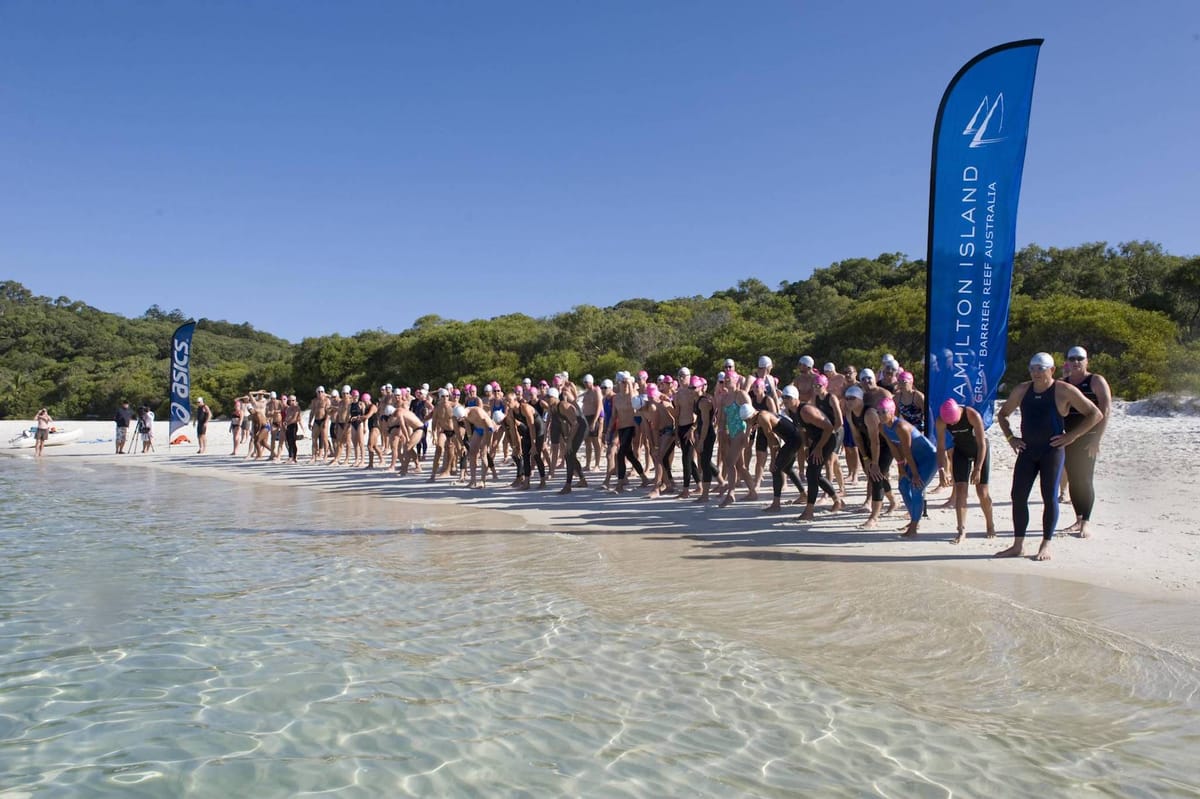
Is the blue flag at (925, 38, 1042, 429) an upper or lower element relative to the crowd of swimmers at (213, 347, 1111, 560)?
upper

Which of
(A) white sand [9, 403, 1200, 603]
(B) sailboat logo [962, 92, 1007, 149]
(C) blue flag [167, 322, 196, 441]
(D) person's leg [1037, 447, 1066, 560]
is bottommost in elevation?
(A) white sand [9, 403, 1200, 603]

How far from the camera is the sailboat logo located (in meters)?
8.47

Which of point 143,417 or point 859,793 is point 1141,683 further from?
point 143,417

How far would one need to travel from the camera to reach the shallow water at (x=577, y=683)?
3391 mm

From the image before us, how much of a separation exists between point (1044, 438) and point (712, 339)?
27.7m

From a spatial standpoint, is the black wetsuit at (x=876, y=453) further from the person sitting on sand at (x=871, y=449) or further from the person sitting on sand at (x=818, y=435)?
the person sitting on sand at (x=818, y=435)

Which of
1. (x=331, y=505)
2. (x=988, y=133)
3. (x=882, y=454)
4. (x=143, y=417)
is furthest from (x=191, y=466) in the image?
(x=988, y=133)

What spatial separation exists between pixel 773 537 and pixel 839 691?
4.17 m

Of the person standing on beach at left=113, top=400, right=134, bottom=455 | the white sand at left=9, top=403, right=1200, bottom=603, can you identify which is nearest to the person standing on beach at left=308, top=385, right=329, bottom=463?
the white sand at left=9, top=403, right=1200, bottom=603

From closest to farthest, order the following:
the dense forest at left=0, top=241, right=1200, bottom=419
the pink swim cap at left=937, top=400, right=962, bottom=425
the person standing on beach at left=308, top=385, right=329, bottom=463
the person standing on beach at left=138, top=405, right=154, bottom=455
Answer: the pink swim cap at left=937, top=400, right=962, bottom=425 → the person standing on beach at left=308, top=385, right=329, bottom=463 → the person standing on beach at left=138, top=405, right=154, bottom=455 → the dense forest at left=0, top=241, right=1200, bottom=419

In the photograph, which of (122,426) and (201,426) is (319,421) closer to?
(201,426)

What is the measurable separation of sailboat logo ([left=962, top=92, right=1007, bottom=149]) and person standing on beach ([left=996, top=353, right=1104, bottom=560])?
270 centimetres

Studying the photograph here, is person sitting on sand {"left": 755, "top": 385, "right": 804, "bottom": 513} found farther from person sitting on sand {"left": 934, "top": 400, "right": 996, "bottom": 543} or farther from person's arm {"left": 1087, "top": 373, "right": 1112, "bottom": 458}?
person's arm {"left": 1087, "top": 373, "right": 1112, "bottom": 458}

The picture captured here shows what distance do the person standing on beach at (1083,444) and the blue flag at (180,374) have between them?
2131 centimetres
